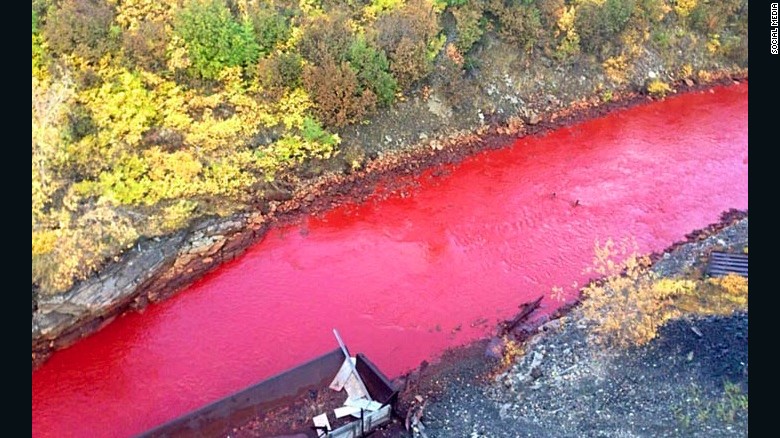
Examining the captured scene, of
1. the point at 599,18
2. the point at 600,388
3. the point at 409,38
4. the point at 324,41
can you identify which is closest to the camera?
the point at 600,388

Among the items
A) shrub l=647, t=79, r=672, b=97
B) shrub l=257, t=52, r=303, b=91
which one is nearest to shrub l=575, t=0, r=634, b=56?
shrub l=647, t=79, r=672, b=97

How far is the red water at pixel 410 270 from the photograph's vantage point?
16.5 m

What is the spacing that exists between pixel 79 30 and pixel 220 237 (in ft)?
27.1

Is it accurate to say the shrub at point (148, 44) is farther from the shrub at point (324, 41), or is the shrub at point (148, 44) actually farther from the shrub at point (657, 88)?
the shrub at point (657, 88)

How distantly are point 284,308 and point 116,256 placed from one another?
5.39m

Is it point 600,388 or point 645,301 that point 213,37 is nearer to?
point 645,301

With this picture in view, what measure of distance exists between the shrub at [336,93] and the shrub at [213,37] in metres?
2.35

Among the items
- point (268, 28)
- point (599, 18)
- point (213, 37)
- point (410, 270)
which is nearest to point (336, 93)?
point (268, 28)

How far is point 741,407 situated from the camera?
13.7m

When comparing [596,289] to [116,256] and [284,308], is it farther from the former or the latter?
[116,256]

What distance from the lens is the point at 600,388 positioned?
14.8 metres

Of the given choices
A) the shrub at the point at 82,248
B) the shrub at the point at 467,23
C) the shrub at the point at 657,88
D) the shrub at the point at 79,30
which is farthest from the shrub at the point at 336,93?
the shrub at the point at 657,88

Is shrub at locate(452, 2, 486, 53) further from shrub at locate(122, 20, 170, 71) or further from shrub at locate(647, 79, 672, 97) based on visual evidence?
shrub at locate(122, 20, 170, 71)

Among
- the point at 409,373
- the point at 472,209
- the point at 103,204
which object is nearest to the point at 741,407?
the point at 409,373
